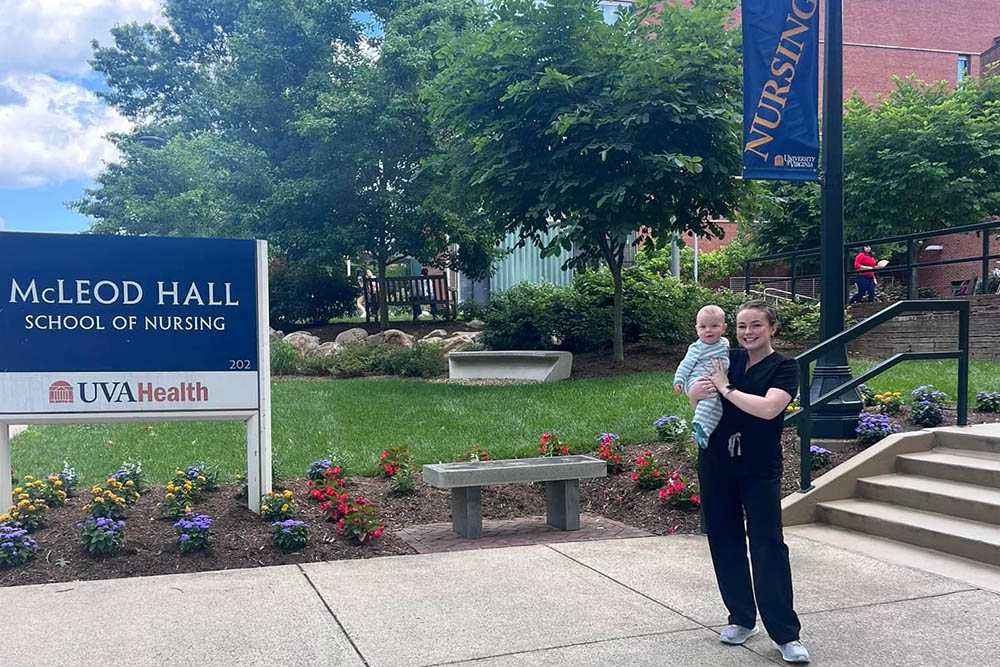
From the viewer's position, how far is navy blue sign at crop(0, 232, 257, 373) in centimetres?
603

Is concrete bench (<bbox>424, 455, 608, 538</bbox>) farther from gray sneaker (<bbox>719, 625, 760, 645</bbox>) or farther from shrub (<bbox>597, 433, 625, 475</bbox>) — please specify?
gray sneaker (<bbox>719, 625, 760, 645</bbox>)

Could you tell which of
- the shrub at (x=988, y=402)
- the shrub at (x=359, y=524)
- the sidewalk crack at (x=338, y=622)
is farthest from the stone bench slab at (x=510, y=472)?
the shrub at (x=988, y=402)

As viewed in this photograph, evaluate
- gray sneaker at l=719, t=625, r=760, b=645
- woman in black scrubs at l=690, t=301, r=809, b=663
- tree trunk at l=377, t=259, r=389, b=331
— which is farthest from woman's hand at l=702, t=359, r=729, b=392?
tree trunk at l=377, t=259, r=389, b=331

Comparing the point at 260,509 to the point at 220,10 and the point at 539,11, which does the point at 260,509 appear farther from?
the point at 220,10

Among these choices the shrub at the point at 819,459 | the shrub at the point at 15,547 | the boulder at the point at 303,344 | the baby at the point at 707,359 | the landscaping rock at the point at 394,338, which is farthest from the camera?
the landscaping rock at the point at 394,338

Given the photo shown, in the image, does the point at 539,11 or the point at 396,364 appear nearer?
the point at 539,11

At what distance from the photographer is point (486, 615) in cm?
468

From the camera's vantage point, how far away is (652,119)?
12102 millimetres

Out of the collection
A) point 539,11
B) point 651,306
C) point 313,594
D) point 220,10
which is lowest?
point 313,594

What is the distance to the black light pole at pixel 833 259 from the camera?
7.91 m

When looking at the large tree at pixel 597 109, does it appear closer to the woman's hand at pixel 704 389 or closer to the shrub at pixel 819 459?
the shrub at pixel 819 459

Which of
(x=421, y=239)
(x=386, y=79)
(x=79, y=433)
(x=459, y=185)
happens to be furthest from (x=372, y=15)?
(x=79, y=433)

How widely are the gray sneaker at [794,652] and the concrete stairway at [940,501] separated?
2.31 meters

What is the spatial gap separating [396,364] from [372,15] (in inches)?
456
